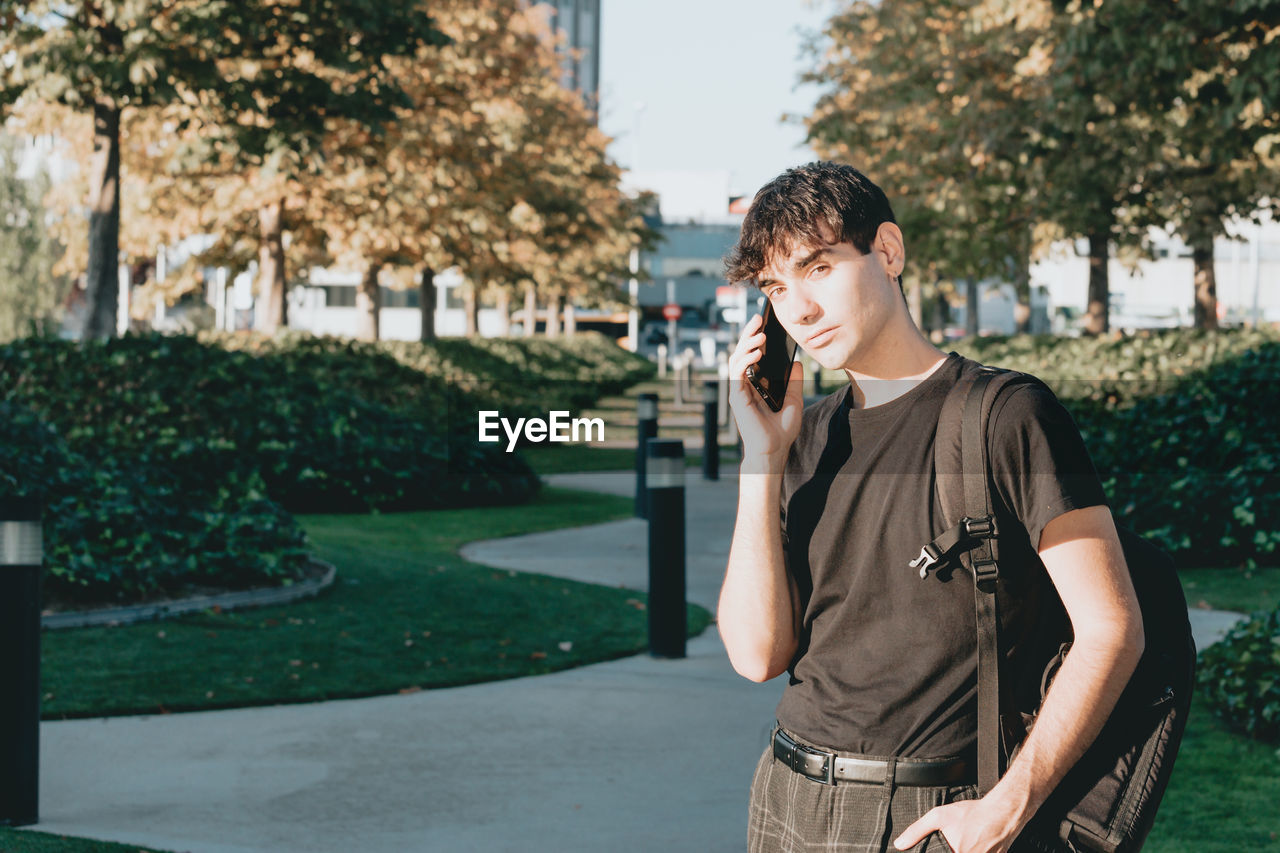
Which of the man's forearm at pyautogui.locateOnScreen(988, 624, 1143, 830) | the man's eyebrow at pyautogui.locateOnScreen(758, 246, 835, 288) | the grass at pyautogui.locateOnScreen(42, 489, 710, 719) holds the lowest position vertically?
the grass at pyautogui.locateOnScreen(42, 489, 710, 719)

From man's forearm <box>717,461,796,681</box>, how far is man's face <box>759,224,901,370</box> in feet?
0.76

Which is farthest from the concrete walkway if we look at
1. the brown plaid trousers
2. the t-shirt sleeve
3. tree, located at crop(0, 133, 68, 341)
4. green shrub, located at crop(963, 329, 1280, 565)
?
tree, located at crop(0, 133, 68, 341)

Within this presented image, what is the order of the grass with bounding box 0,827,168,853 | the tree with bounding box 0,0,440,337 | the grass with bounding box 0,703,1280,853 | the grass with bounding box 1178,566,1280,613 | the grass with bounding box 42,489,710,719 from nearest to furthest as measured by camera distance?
the grass with bounding box 0,827,168,853 < the grass with bounding box 0,703,1280,853 < the grass with bounding box 42,489,710,719 < the grass with bounding box 1178,566,1280,613 < the tree with bounding box 0,0,440,337

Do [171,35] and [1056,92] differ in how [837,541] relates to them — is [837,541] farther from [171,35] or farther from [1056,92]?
[171,35]

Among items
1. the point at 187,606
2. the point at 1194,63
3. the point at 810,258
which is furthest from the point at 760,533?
the point at 1194,63

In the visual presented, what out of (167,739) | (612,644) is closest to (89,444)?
(612,644)

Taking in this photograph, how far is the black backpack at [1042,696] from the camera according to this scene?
2.12 meters

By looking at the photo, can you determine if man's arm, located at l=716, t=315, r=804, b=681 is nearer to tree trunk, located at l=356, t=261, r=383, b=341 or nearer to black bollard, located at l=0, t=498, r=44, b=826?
black bollard, located at l=0, t=498, r=44, b=826

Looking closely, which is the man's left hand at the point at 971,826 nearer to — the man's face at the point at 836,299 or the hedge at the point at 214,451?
the man's face at the point at 836,299

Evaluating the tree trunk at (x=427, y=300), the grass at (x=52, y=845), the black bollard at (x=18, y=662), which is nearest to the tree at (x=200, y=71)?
the black bollard at (x=18, y=662)

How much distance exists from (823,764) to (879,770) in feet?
0.31

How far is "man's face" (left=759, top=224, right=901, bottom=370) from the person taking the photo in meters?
2.29

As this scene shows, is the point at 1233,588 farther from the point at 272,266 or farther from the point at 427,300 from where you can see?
the point at 427,300

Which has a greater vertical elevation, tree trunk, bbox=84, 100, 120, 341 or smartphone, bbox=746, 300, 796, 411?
tree trunk, bbox=84, 100, 120, 341
